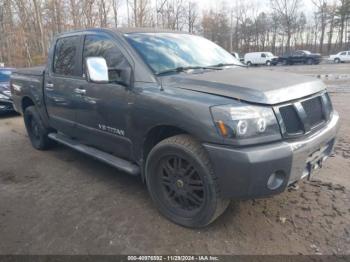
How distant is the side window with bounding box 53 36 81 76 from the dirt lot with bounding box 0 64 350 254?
1433 millimetres

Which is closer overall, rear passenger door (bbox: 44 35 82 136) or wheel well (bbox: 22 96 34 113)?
rear passenger door (bbox: 44 35 82 136)

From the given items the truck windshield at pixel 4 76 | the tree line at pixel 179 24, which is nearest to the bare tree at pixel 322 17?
the tree line at pixel 179 24

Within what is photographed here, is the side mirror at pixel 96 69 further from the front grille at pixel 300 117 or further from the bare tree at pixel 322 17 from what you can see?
the bare tree at pixel 322 17

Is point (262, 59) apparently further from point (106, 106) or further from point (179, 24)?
point (106, 106)

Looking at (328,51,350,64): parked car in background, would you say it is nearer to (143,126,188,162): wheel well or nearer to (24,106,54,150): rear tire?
(24,106,54,150): rear tire

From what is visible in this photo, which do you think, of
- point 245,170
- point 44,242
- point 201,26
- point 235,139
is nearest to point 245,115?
point 235,139

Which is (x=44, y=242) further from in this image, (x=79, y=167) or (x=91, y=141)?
(x=79, y=167)

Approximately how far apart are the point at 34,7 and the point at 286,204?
3156cm

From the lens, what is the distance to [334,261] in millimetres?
2438

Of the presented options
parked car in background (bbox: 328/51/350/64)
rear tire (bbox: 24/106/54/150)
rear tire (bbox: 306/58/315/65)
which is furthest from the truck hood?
parked car in background (bbox: 328/51/350/64)

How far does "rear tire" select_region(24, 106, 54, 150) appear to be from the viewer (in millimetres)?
5293

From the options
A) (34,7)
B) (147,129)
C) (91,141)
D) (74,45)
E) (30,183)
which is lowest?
(30,183)

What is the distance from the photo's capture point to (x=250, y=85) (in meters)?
2.64

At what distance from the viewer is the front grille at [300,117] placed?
8.31 feet
